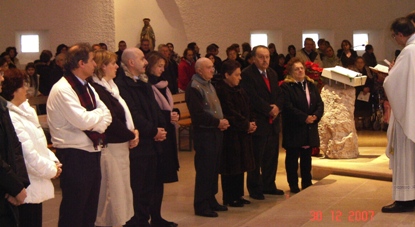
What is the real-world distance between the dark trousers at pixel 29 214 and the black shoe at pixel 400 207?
10.4ft

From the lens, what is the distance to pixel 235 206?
815cm

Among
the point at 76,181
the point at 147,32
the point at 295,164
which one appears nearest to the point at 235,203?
the point at 295,164

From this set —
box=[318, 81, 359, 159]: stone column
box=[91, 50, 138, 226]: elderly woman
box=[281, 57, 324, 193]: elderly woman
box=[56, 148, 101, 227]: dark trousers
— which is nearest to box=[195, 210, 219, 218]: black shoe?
box=[91, 50, 138, 226]: elderly woman

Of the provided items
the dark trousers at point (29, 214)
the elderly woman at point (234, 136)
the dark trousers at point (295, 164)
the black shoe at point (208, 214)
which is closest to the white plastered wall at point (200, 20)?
the dark trousers at point (295, 164)

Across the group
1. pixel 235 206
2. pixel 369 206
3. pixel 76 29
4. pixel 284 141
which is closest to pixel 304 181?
pixel 284 141

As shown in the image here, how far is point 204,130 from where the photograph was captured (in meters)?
7.59

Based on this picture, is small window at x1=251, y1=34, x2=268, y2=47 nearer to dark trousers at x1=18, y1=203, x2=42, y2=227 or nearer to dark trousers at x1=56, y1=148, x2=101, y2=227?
dark trousers at x1=56, y1=148, x2=101, y2=227

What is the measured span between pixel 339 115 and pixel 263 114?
2132 millimetres

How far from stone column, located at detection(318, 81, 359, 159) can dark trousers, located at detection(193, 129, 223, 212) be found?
3.05 m

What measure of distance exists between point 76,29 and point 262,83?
8.34 metres

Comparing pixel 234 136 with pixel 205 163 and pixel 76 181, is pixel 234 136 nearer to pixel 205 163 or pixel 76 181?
pixel 205 163

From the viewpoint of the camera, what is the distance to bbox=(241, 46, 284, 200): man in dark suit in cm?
854

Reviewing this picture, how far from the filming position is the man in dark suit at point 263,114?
8.54m

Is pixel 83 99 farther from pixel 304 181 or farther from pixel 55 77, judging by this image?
pixel 55 77
